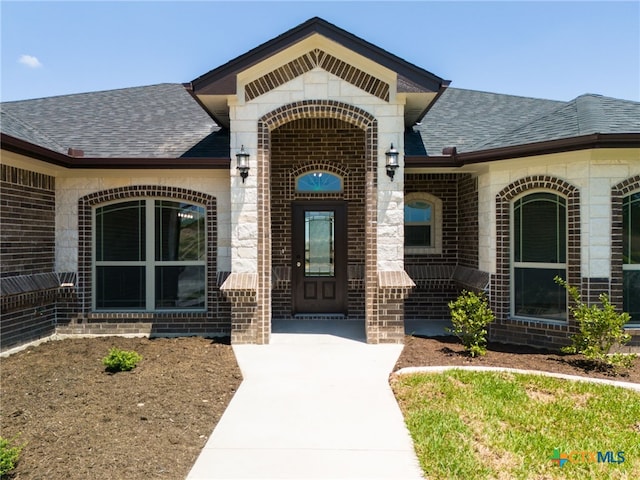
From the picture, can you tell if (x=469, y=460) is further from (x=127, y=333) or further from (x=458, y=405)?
(x=127, y=333)

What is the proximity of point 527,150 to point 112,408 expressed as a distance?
6787 millimetres

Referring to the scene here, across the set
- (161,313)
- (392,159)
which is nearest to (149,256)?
(161,313)

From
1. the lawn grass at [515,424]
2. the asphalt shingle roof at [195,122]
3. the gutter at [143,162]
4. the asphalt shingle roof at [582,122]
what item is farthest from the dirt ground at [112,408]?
the asphalt shingle roof at [582,122]

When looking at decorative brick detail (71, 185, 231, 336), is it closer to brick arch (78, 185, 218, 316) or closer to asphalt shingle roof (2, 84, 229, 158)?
brick arch (78, 185, 218, 316)

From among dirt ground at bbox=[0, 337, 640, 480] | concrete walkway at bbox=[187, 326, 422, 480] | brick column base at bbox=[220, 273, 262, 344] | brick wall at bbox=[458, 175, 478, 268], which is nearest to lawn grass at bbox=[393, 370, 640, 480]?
concrete walkway at bbox=[187, 326, 422, 480]

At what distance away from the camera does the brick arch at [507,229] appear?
672 cm

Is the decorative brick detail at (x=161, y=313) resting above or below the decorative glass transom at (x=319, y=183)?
below

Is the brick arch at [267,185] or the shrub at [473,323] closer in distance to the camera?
the shrub at [473,323]

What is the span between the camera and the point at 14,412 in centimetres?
457

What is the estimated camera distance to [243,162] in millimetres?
7141

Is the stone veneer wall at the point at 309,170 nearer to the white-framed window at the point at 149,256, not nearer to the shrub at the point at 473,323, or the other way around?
the white-framed window at the point at 149,256

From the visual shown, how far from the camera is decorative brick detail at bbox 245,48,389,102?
7.27 meters

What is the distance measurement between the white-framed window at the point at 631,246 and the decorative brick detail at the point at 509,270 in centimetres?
71

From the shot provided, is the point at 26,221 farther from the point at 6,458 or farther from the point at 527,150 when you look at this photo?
the point at 527,150
